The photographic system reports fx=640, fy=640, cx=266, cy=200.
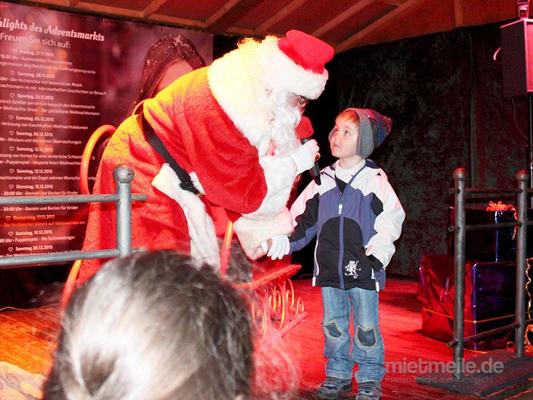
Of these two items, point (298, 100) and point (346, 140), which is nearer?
point (298, 100)

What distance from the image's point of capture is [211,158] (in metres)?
1.81

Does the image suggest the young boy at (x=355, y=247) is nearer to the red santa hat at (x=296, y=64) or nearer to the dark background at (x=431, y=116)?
the red santa hat at (x=296, y=64)

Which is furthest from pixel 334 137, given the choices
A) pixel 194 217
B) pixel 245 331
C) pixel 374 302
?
pixel 245 331

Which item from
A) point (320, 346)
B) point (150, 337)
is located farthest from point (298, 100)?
point (320, 346)

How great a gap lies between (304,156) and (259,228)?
0.28 m

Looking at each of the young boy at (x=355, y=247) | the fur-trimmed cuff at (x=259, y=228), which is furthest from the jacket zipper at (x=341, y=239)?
the fur-trimmed cuff at (x=259, y=228)

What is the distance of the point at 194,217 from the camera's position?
75.0 inches

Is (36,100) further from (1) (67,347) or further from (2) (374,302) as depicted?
(1) (67,347)

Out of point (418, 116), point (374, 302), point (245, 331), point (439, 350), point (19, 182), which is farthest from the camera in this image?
point (418, 116)

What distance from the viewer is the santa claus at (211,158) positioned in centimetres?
184

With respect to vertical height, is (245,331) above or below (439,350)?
above

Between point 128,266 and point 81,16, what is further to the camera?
point 81,16

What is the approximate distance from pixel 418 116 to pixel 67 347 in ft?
18.1

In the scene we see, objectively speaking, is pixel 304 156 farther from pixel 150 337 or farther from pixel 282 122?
pixel 150 337
